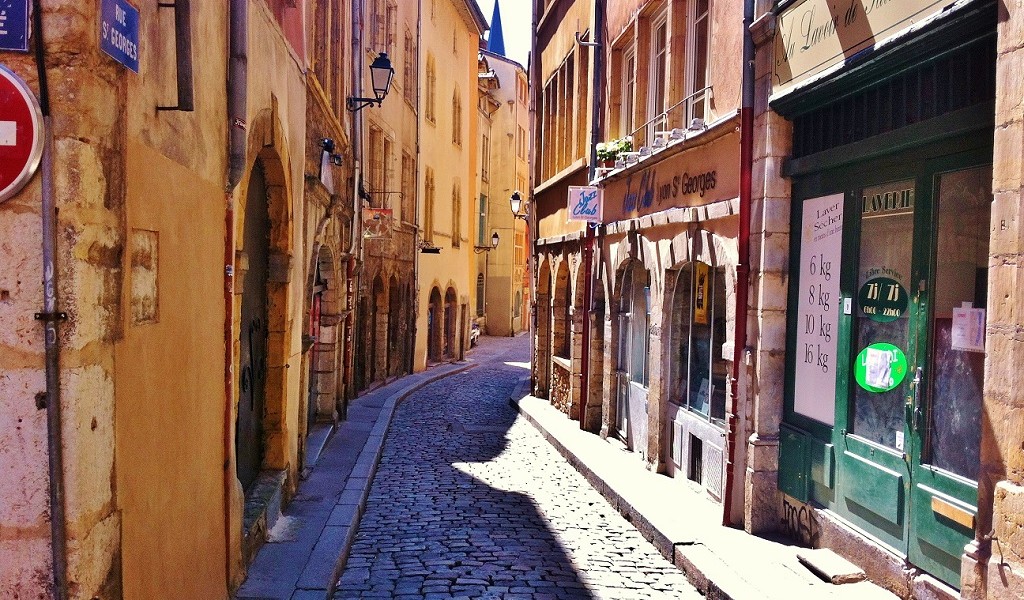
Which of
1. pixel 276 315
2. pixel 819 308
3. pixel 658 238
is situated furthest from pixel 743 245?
pixel 276 315

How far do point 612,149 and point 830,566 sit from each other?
7.28 meters

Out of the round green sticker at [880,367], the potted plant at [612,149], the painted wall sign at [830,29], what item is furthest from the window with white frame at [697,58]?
the round green sticker at [880,367]

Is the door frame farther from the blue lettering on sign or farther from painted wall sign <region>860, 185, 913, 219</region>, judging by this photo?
the blue lettering on sign

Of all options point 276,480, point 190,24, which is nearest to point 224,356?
point 190,24

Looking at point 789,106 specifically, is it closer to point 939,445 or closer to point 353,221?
point 939,445

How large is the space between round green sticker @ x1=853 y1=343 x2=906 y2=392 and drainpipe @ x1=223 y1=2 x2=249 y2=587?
408 cm

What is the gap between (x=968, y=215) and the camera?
17.3 ft

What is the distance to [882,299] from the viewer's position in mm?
6137

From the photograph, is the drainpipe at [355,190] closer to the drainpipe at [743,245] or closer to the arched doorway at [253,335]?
the arched doorway at [253,335]

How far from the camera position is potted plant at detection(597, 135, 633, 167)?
12070 millimetres

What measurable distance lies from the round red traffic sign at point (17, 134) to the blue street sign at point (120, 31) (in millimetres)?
307

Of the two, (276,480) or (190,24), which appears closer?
(190,24)

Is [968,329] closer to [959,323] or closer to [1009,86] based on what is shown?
[959,323]

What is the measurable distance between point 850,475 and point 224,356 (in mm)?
4183
